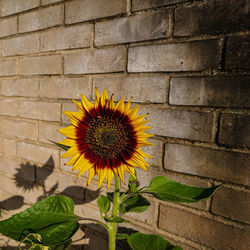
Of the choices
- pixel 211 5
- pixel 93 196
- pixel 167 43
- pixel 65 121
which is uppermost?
pixel 211 5

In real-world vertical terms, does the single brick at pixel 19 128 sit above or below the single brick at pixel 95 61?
below

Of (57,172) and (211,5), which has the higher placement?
(211,5)

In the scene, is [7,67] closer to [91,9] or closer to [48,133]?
[48,133]

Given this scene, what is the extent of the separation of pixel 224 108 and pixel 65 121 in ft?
2.27

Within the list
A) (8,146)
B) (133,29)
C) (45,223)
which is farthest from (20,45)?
(45,223)

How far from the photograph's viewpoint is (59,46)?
98cm

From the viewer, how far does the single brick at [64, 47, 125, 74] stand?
0.84 metres

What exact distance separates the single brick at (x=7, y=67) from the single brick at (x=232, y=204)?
3.91 ft

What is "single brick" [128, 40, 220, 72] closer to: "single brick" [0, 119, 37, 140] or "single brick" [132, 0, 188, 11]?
"single brick" [132, 0, 188, 11]

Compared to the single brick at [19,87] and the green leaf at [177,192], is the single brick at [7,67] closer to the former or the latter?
the single brick at [19,87]

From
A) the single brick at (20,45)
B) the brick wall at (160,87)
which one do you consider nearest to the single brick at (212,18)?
the brick wall at (160,87)

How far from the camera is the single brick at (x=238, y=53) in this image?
2.02 feet

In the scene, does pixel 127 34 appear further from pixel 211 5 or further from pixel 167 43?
pixel 211 5

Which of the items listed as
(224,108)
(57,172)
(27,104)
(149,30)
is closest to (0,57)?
(27,104)
